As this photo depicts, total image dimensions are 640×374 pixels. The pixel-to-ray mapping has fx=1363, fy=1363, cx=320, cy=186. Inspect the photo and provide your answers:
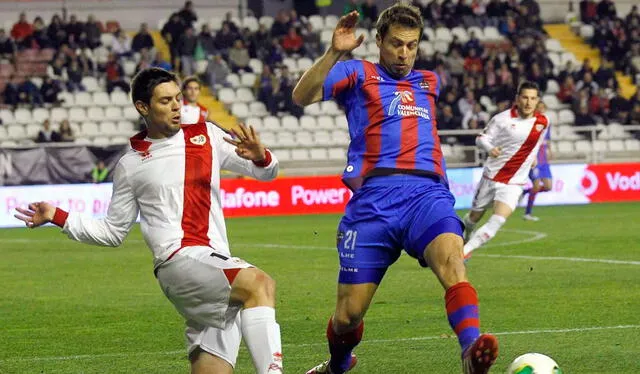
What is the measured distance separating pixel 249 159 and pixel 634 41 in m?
31.6

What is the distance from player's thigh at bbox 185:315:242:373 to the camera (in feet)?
23.3

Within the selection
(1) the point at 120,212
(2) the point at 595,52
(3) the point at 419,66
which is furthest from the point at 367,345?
(2) the point at 595,52

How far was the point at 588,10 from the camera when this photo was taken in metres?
38.7

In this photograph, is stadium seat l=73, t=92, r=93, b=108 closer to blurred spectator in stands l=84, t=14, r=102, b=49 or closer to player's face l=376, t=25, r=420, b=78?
blurred spectator in stands l=84, t=14, r=102, b=49

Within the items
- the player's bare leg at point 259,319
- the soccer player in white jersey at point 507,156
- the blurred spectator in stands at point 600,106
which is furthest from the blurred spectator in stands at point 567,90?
the player's bare leg at point 259,319

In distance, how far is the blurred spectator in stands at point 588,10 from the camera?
A: 3859cm

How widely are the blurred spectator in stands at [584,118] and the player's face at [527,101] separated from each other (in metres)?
17.0

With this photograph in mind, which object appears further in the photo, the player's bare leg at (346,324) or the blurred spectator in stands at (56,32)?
the blurred spectator in stands at (56,32)

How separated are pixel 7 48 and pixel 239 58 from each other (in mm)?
5575

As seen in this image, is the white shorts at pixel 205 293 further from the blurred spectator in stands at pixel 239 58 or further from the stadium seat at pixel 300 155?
the blurred spectator in stands at pixel 239 58

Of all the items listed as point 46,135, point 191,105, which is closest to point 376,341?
point 191,105

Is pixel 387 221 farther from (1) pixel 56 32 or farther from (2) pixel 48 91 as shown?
(1) pixel 56 32

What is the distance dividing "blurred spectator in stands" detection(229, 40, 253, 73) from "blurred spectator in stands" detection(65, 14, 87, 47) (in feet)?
11.7

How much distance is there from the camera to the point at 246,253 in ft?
60.4
